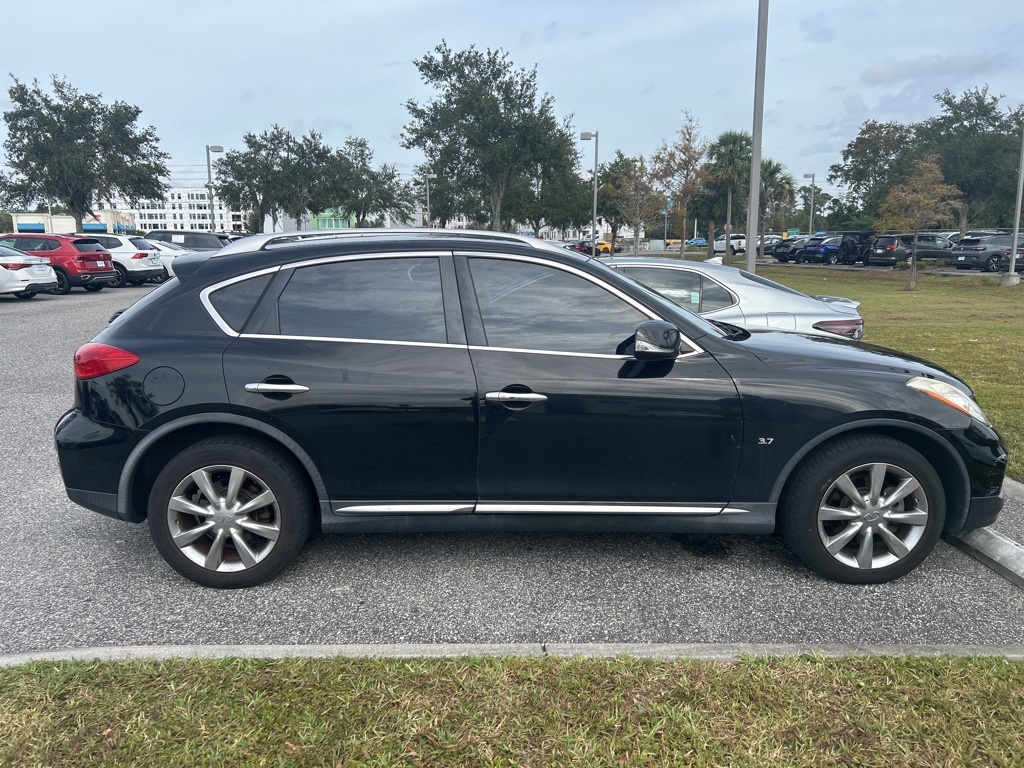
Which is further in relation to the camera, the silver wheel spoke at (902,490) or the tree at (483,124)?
the tree at (483,124)

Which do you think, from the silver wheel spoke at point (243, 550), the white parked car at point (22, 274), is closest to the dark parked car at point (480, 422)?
the silver wheel spoke at point (243, 550)

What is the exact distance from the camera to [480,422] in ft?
11.6

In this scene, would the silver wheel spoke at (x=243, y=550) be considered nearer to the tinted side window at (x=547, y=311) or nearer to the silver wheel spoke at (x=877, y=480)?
the tinted side window at (x=547, y=311)

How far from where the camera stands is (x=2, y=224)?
109312 millimetres

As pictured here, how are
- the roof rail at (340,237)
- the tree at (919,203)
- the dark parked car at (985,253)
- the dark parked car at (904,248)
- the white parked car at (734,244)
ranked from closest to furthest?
the roof rail at (340,237) → the tree at (919,203) → the dark parked car at (985,253) → the dark parked car at (904,248) → the white parked car at (734,244)

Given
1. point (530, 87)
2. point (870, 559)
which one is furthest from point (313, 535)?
point (530, 87)

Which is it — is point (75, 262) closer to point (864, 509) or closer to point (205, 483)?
point (205, 483)

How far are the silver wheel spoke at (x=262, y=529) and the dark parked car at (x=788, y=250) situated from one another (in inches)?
1793

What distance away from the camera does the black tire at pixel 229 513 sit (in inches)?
140

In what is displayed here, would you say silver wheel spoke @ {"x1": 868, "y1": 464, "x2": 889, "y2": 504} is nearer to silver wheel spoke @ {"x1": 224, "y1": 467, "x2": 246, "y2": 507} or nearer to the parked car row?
silver wheel spoke @ {"x1": 224, "y1": 467, "x2": 246, "y2": 507}

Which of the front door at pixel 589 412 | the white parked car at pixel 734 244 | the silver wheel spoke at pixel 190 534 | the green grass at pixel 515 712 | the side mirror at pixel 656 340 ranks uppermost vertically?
the white parked car at pixel 734 244

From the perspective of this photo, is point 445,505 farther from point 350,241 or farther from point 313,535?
point 350,241

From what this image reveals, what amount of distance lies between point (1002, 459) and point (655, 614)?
1.90 meters

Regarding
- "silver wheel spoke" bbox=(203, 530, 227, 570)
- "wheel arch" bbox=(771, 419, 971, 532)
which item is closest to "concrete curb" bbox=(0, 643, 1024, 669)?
"silver wheel spoke" bbox=(203, 530, 227, 570)
